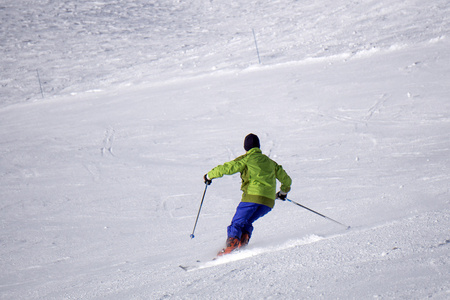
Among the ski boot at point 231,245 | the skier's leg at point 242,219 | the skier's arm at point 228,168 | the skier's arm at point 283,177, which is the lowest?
the ski boot at point 231,245

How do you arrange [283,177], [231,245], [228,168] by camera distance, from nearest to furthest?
[228,168]
[231,245]
[283,177]

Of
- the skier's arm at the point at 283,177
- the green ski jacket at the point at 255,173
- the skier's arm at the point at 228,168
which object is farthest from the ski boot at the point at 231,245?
the skier's arm at the point at 283,177

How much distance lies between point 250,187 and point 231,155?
4664 millimetres

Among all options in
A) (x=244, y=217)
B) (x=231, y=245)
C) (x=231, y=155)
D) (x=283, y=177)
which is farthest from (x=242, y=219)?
(x=231, y=155)

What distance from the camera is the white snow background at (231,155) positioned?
384 centimetres

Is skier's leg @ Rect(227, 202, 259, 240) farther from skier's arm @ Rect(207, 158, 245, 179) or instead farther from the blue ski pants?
skier's arm @ Rect(207, 158, 245, 179)

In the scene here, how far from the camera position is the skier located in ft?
16.3

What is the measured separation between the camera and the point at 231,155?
971 cm

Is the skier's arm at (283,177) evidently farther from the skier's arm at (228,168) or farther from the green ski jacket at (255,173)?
the skier's arm at (228,168)

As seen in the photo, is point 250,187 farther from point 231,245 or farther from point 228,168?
point 231,245

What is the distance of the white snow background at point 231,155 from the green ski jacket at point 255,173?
1.84 ft

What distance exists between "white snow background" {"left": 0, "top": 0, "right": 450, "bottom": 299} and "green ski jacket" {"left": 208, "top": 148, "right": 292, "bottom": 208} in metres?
0.56

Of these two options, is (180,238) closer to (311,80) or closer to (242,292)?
(242,292)

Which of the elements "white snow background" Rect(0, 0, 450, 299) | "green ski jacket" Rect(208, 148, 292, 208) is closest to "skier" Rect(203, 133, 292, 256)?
"green ski jacket" Rect(208, 148, 292, 208)
